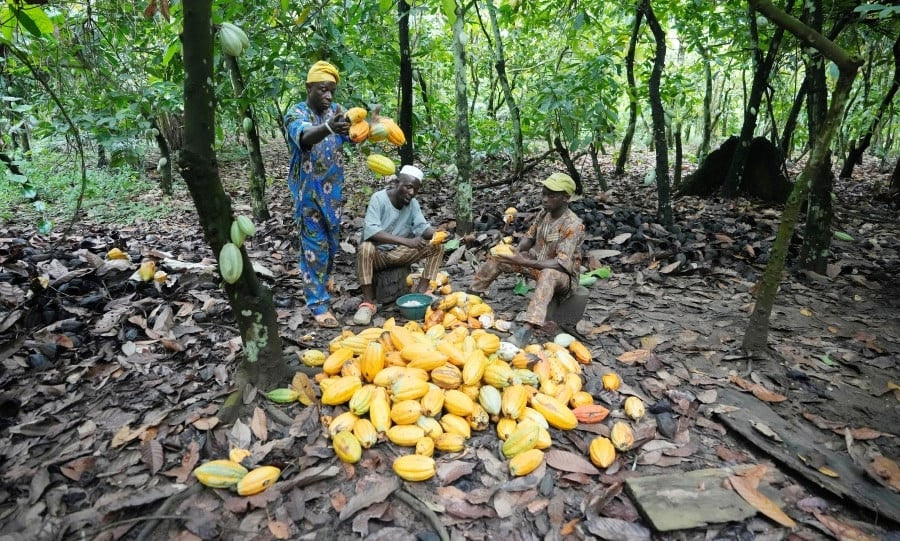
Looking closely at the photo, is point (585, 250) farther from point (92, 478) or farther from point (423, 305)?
point (92, 478)

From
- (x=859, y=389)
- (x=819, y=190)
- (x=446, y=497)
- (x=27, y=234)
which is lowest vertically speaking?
(x=446, y=497)

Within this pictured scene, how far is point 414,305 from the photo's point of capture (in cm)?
331

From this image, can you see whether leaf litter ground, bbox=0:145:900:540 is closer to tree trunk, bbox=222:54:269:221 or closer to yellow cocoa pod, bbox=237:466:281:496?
yellow cocoa pod, bbox=237:466:281:496

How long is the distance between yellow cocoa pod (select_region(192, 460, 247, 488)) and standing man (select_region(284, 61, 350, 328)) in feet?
4.76

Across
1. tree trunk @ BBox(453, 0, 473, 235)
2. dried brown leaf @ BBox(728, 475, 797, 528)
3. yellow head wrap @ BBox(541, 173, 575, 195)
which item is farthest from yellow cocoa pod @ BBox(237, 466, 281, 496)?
tree trunk @ BBox(453, 0, 473, 235)

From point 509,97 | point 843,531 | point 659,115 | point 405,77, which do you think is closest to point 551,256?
point 843,531

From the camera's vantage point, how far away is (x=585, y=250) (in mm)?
4742

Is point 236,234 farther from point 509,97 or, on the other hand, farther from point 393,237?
point 509,97

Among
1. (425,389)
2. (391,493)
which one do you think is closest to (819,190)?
(425,389)

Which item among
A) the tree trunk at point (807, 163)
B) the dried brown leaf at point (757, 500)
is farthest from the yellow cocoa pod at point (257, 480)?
the tree trunk at point (807, 163)

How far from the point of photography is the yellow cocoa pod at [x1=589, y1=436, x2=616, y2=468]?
2057 mm

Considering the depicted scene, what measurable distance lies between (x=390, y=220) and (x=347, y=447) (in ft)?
6.18

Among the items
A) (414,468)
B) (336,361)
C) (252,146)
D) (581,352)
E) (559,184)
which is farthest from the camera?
(252,146)

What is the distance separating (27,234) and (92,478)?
4520mm
